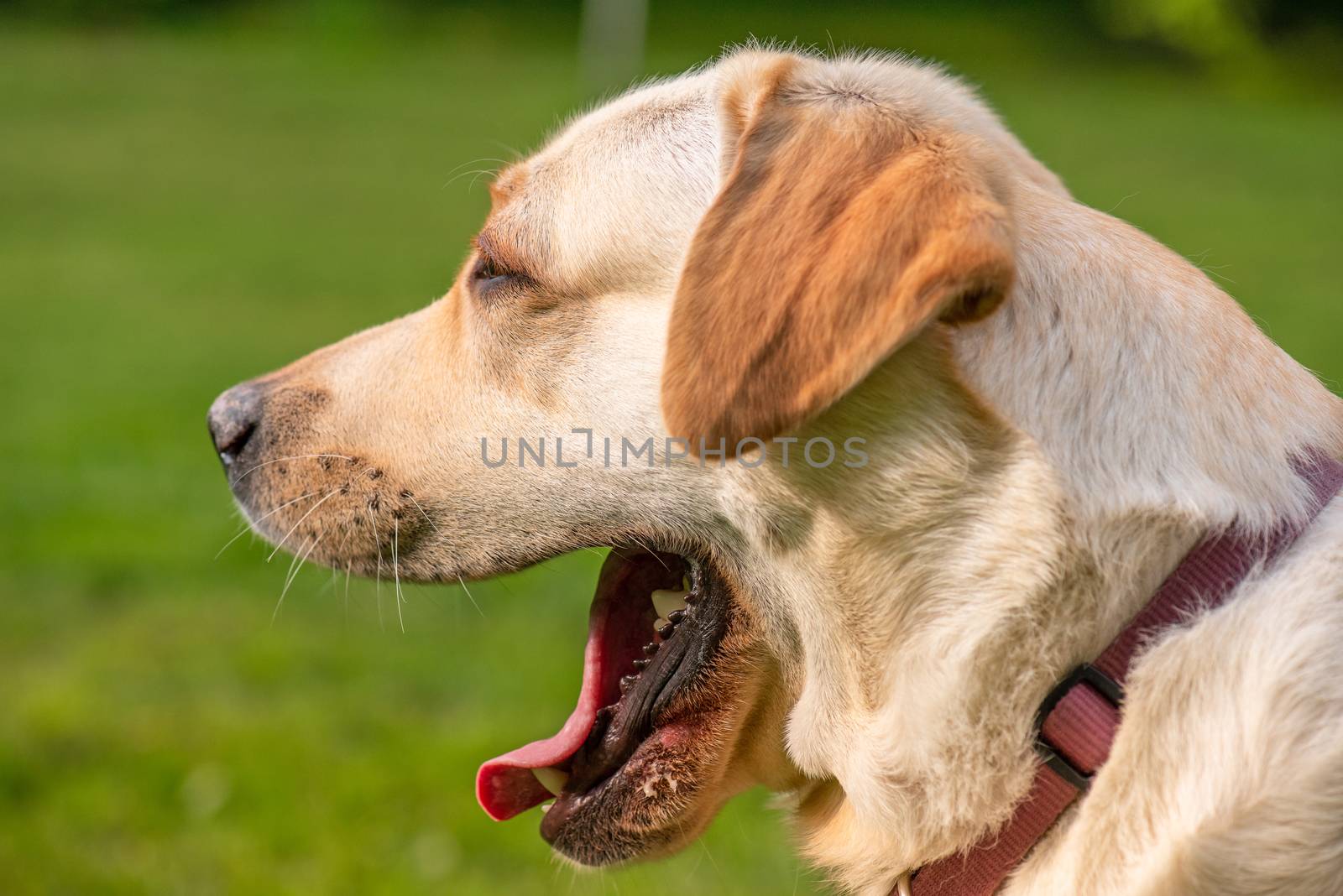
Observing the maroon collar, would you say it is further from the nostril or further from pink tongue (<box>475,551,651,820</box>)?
the nostril

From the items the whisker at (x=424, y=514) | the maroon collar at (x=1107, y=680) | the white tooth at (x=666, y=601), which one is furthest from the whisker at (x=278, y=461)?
the maroon collar at (x=1107, y=680)

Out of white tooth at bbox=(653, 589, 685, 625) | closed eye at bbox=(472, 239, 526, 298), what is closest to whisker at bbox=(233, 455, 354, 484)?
closed eye at bbox=(472, 239, 526, 298)

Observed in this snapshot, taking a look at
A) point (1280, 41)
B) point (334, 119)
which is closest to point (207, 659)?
point (334, 119)

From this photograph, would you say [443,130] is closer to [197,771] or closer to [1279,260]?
[1279,260]

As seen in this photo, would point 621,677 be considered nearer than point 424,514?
No

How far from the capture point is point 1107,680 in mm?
2098

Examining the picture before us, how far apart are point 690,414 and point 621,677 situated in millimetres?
966

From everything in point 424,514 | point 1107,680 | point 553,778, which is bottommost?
point 553,778

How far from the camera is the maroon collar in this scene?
2088 millimetres

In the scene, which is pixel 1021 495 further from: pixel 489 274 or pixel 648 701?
pixel 489 274

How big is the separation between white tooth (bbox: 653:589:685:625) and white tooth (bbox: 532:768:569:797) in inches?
15.6

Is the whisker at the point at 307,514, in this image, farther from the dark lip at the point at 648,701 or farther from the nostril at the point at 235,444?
the dark lip at the point at 648,701

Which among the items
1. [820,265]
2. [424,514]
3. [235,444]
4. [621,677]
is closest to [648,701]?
[621,677]

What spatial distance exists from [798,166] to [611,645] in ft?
3.93
